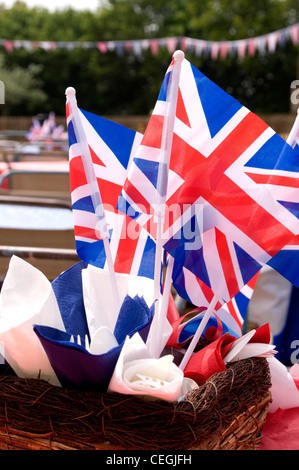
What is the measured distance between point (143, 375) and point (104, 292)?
0.22 meters

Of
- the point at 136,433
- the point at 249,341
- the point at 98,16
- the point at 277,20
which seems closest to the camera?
the point at 136,433

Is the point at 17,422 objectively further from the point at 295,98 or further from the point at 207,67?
the point at 207,67

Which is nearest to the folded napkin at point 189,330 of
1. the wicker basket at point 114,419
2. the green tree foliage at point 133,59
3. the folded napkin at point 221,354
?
the folded napkin at point 221,354

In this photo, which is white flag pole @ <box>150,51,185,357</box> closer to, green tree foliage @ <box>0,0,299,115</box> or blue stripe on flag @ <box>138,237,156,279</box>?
blue stripe on flag @ <box>138,237,156,279</box>

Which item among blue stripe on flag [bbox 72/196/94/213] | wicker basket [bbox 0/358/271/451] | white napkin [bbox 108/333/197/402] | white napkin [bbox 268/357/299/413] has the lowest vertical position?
white napkin [bbox 268/357/299/413]

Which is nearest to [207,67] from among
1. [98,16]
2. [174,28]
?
[174,28]

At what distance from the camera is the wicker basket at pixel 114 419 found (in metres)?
0.56

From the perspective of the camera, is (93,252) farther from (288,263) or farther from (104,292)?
(288,263)

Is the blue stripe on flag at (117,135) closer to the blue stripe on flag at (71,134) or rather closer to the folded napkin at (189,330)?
the blue stripe on flag at (71,134)

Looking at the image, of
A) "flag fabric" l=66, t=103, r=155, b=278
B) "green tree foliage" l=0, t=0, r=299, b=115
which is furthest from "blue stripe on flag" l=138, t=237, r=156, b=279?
"green tree foliage" l=0, t=0, r=299, b=115

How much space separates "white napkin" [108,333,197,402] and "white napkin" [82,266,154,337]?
16 centimetres

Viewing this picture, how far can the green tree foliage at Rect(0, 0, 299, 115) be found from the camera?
21.3 metres

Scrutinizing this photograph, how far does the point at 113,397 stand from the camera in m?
0.57

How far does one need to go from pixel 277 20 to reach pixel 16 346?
22.4m
